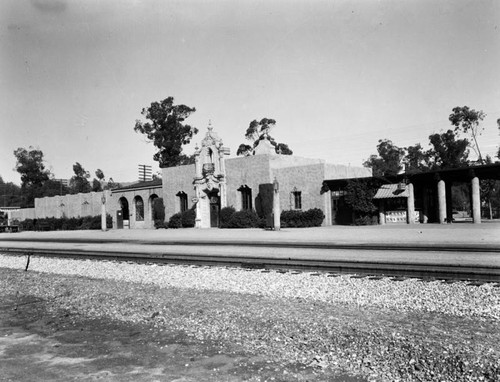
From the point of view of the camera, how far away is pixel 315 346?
5.98 m

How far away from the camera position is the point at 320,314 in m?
7.58

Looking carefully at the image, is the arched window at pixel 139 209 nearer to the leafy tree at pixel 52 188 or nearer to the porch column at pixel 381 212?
the porch column at pixel 381 212

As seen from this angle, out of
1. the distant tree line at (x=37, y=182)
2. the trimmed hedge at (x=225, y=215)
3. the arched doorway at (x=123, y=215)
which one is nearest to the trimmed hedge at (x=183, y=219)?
the trimmed hedge at (x=225, y=215)

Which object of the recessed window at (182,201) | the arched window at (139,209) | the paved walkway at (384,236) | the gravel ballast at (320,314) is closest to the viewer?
the gravel ballast at (320,314)

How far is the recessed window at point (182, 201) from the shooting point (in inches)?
1757

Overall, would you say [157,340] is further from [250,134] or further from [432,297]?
[250,134]

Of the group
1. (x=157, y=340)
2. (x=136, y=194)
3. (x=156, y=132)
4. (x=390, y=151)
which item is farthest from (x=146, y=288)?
(x=390, y=151)

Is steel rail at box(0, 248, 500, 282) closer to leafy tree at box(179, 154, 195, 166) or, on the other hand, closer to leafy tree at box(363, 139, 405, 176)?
leafy tree at box(179, 154, 195, 166)

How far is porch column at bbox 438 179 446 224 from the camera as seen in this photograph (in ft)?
105

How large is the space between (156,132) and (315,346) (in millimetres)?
70604

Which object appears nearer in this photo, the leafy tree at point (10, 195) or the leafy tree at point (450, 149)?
the leafy tree at point (450, 149)

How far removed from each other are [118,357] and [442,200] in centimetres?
3051

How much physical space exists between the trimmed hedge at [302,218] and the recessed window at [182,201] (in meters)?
12.2

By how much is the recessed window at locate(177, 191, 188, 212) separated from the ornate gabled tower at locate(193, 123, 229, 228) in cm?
263
